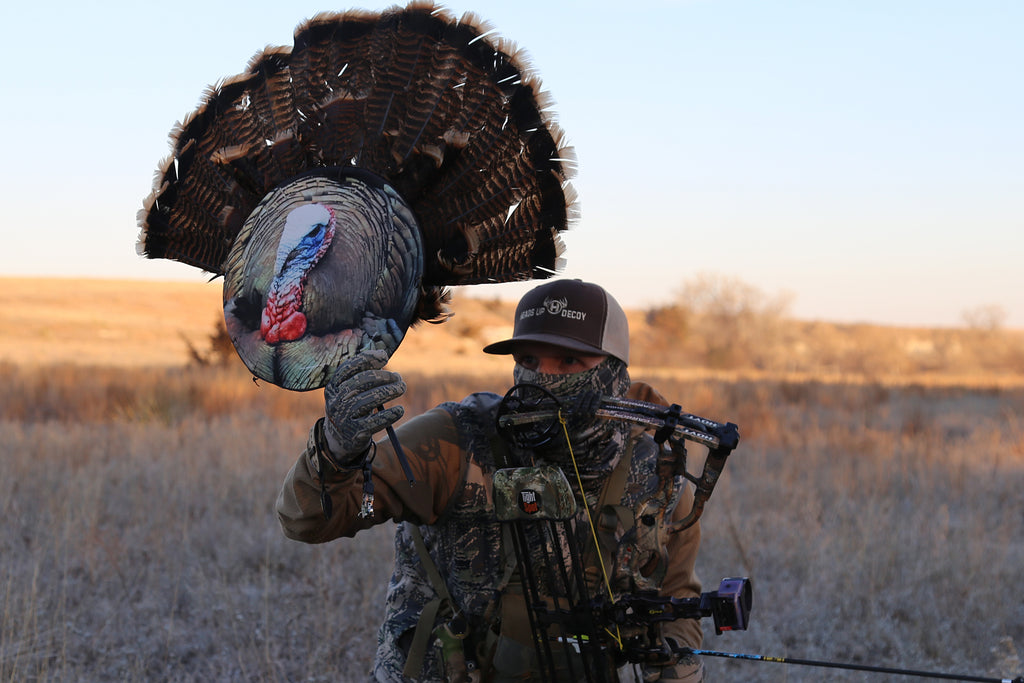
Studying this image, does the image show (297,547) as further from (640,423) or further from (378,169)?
(640,423)

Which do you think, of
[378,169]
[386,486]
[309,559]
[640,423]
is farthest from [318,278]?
[309,559]

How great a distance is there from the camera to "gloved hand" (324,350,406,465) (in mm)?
2271

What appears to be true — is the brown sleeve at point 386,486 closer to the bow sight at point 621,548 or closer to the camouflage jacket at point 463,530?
the camouflage jacket at point 463,530

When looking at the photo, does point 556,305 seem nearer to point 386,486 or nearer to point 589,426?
point 589,426

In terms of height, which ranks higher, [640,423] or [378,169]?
[378,169]

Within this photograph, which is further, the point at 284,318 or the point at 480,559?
the point at 480,559

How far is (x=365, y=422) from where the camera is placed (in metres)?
2.27

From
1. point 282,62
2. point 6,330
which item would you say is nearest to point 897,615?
point 282,62

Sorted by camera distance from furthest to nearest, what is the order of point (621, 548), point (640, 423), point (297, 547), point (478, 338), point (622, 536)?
point (478, 338), point (297, 547), point (622, 536), point (621, 548), point (640, 423)

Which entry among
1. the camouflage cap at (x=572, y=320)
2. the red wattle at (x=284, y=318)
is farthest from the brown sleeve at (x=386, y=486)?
the camouflage cap at (x=572, y=320)

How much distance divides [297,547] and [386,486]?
4.15m

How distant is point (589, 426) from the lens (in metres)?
2.96

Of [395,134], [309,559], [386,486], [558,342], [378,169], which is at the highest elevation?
[395,134]

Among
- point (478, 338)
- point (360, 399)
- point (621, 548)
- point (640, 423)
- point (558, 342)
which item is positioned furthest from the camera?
point (478, 338)
